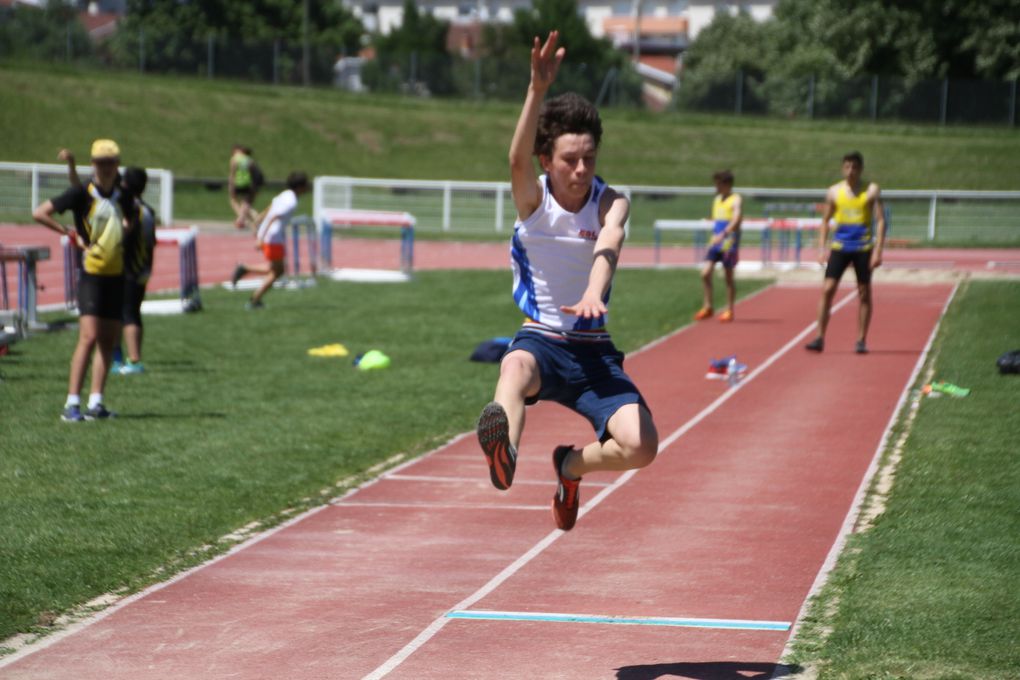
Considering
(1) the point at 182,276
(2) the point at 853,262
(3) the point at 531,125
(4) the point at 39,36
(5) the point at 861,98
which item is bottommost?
(1) the point at 182,276

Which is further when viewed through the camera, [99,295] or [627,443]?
[99,295]

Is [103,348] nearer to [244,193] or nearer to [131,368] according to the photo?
[131,368]

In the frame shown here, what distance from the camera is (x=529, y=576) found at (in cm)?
737

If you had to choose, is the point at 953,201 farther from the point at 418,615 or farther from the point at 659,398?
the point at 418,615


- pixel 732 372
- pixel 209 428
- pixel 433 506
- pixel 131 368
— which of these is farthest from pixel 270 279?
pixel 433 506

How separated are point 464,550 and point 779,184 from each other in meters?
42.3

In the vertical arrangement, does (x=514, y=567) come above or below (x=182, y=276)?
below

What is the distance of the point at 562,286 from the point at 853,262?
10.6 m

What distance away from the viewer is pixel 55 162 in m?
45.4

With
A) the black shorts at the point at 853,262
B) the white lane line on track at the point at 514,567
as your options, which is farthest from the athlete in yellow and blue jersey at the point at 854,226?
the white lane line on track at the point at 514,567

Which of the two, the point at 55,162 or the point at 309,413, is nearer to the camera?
the point at 309,413

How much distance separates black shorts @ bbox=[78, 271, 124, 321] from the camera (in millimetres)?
10961

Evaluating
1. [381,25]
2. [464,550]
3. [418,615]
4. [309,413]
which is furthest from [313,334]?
[381,25]

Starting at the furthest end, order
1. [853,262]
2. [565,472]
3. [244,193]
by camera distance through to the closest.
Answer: [244,193] → [853,262] → [565,472]
